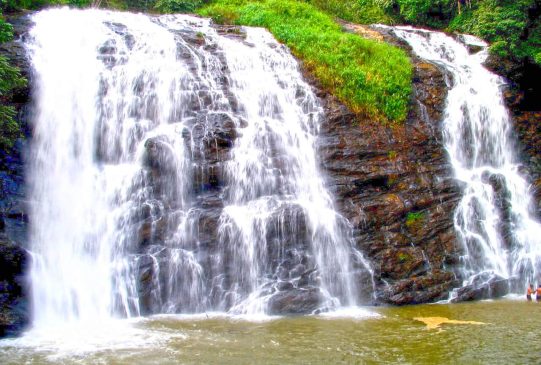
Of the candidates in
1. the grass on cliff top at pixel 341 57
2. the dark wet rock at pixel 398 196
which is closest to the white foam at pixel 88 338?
the dark wet rock at pixel 398 196

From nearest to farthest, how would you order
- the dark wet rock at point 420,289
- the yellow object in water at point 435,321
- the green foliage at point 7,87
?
the yellow object in water at point 435,321 < the green foliage at point 7,87 < the dark wet rock at point 420,289

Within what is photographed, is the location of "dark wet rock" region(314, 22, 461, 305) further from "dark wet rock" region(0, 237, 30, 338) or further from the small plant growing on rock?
"dark wet rock" region(0, 237, 30, 338)

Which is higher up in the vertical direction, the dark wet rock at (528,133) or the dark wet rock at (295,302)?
the dark wet rock at (528,133)

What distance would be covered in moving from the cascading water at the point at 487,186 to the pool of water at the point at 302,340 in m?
2.50

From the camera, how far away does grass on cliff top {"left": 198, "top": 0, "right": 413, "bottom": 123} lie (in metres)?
15.8

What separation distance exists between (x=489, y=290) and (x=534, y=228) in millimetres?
3153

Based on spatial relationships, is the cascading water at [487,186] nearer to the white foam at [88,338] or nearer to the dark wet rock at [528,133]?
the dark wet rock at [528,133]

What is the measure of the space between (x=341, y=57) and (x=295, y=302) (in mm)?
9636

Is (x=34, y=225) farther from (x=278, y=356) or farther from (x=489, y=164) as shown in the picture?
(x=489, y=164)

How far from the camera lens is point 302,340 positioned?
9.00 m

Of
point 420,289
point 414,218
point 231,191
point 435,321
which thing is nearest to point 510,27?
point 414,218

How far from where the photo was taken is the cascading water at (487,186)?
13664 mm

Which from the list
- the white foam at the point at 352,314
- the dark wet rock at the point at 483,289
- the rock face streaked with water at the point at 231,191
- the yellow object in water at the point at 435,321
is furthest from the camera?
the dark wet rock at the point at 483,289

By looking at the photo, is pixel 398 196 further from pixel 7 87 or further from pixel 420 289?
pixel 7 87
